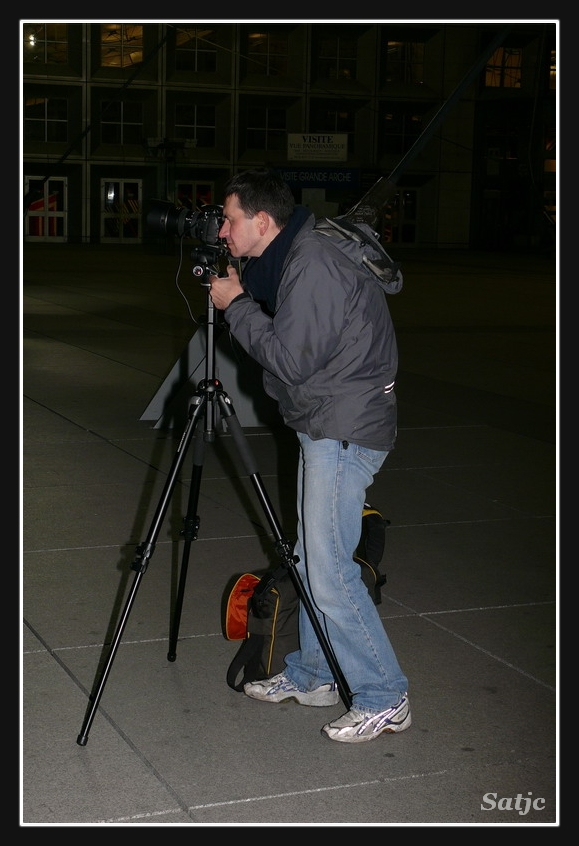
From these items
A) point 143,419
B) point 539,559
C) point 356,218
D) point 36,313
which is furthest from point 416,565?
point 36,313

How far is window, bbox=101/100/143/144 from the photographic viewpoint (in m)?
43.6

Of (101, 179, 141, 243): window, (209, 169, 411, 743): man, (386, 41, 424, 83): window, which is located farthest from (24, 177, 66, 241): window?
(209, 169, 411, 743): man

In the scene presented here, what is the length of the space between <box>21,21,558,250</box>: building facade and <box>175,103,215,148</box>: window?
6 centimetres

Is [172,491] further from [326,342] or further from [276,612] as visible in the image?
[326,342]

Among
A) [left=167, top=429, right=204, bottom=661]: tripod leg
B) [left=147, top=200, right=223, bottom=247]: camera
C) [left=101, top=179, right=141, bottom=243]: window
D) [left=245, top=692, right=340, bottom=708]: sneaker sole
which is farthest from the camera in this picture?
[left=101, top=179, right=141, bottom=243]: window

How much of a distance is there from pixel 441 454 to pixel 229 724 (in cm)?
458

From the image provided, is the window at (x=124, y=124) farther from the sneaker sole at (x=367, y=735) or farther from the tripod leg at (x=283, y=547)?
the sneaker sole at (x=367, y=735)

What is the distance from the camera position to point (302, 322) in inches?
130

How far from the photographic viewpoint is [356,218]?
6.61m

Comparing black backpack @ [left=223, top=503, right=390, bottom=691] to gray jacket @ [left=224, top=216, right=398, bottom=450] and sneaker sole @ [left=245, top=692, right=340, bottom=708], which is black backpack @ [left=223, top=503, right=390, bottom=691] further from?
gray jacket @ [left=224, top=216, right=398, bottom=450]

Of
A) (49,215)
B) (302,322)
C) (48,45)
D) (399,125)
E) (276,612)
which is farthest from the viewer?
(399,125)

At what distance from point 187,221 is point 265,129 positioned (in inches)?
1716

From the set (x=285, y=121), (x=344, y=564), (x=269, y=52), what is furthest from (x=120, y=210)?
(x=344, y=564)

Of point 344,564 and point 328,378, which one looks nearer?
point 328,378
